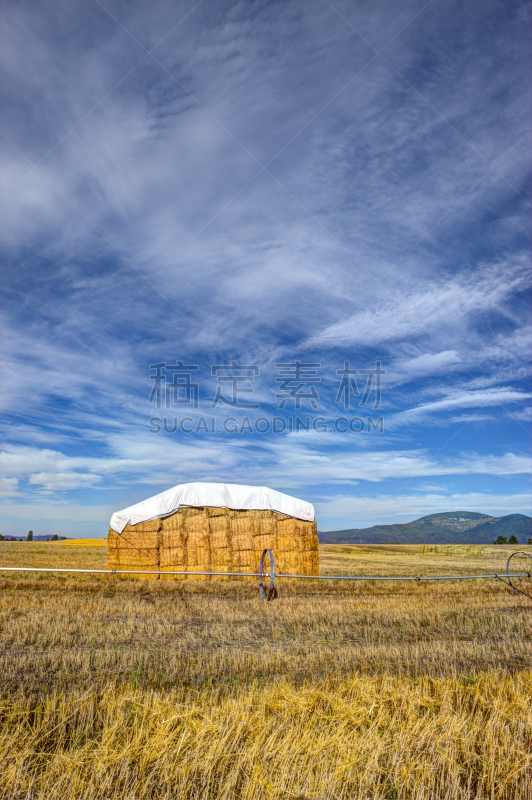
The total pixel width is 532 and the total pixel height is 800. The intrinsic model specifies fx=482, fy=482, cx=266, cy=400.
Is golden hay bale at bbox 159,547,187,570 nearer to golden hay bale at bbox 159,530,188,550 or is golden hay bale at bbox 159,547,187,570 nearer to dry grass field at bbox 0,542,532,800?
golden hay bale at bbox 159,530,188,550

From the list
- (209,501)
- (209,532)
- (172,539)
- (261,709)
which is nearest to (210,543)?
(209,532)

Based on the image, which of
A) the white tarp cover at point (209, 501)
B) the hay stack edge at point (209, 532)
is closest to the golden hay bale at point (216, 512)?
the hay stack edge at point (209, 532)

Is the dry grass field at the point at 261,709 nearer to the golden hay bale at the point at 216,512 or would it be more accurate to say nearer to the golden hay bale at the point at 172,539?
the golden hay bale at the point at 172,539

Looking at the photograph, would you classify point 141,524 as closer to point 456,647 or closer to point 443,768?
point 456,647

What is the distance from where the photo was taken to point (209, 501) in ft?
71.3

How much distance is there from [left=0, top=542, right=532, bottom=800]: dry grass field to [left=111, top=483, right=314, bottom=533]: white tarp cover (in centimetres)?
1096

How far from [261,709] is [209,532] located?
17.2 metres

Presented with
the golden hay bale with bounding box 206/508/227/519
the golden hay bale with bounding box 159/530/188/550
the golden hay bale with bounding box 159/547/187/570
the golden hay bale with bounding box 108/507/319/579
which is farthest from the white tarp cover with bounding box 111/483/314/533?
the golden hay bale with bounding box 159/547/187/570

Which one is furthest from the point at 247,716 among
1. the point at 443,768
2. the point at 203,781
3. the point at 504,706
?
the point at 504,706

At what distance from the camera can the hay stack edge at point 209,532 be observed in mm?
21000

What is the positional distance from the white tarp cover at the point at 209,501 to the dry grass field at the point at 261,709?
431 inches

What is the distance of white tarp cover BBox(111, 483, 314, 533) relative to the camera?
21308mm

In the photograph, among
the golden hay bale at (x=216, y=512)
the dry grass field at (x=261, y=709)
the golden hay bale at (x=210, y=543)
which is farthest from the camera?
the golden hay bale at (x=216, y=512)

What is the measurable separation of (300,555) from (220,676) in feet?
53.5
